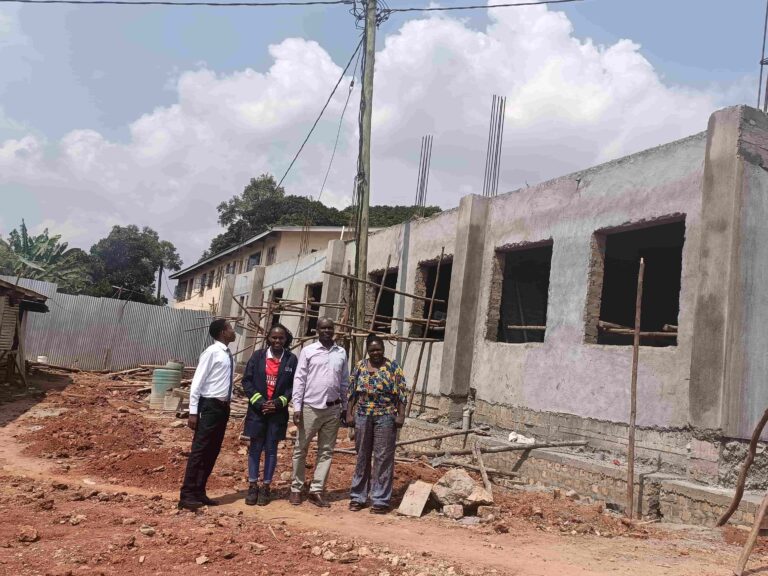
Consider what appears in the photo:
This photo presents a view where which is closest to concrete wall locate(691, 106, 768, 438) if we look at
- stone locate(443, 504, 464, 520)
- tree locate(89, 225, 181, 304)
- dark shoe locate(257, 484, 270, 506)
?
stone locate(443, 504, 464, 520)

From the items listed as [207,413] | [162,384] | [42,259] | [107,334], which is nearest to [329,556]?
Result: [207,413]

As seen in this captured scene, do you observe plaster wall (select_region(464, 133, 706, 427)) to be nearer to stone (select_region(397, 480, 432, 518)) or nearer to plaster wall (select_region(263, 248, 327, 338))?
stone (select_region(397, 480, 432, 518))

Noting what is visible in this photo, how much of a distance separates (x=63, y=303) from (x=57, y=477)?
15.9 meters

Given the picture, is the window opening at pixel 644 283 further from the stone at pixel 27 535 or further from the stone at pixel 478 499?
the stone at pixel 27 535

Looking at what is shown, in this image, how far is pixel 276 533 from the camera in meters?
4.97

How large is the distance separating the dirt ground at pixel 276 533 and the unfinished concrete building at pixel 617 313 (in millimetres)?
990

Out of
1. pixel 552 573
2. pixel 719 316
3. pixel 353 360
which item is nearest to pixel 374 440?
pixel 552 573

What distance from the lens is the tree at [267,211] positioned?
3984 cm

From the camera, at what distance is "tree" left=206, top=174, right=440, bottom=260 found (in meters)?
39.8

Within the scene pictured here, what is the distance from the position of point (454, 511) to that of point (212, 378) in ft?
8.43

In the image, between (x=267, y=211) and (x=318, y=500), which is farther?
(x=267, y=211)

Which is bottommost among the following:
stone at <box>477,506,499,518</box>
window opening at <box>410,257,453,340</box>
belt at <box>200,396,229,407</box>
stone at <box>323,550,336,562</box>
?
stone at <box>323,550,336,562</box>

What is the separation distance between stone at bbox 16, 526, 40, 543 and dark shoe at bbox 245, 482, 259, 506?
6.33 ft

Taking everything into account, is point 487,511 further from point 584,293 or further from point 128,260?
point 128,260
